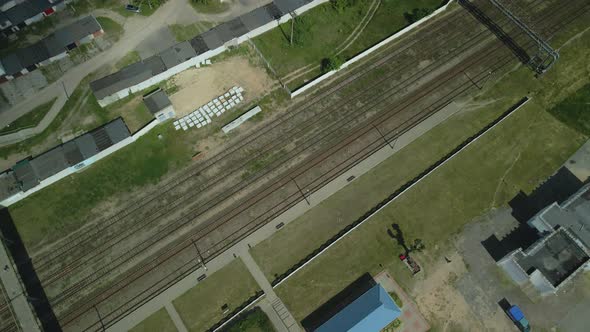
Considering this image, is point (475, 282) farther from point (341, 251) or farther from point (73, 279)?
point (73, 279)

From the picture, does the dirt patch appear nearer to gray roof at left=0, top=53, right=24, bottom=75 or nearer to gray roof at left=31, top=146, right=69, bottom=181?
gray roof at left=31, top=146, right=69, bottom=181

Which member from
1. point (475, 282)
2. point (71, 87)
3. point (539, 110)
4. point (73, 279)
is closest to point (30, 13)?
point (71, 87)

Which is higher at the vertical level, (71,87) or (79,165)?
(71,87)

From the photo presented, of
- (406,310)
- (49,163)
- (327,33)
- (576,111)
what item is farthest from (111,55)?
(576,111)

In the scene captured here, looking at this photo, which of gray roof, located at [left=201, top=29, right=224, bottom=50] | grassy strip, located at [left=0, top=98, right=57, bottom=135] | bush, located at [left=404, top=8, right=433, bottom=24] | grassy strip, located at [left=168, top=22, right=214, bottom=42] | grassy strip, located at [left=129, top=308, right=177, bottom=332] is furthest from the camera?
bush, located at [left=404, top=8, right=433, bottom=24]

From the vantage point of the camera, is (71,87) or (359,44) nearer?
(71,87)

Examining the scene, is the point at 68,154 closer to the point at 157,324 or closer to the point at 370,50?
the point at 157,324

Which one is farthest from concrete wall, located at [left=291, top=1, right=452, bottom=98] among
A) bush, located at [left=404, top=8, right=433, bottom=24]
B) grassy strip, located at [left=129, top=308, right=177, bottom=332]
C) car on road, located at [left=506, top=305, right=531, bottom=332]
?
car on road, located at [left=506, top=305, right=531, bottom=332]
